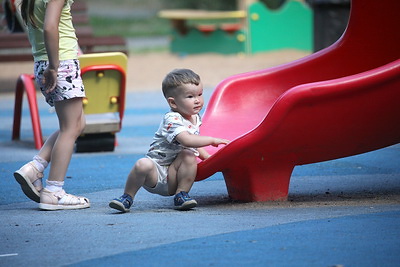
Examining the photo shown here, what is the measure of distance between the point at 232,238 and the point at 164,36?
21.6 meters

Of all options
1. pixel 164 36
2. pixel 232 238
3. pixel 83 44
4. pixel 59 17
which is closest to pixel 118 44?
pixel 83 44

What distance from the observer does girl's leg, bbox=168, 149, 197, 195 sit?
4406 millimetres

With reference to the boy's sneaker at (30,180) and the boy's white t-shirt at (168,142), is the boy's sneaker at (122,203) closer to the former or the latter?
the boy's white t-shirt at (168,142)

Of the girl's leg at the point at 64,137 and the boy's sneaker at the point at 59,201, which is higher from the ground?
the girl's leg at the point at 64,137

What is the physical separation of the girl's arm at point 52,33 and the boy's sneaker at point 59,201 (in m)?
0.65

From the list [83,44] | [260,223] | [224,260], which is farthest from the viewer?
[83,44]

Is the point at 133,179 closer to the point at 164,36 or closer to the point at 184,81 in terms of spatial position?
the point at 184,81

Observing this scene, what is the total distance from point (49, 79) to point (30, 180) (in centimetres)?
61

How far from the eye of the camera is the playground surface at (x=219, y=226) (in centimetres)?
337

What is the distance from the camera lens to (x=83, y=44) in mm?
10984

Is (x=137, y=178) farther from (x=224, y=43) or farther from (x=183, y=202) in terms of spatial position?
(x=224, y=43)

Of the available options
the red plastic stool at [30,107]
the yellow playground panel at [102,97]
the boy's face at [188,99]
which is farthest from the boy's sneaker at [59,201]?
the red plastic stool at [30,107]

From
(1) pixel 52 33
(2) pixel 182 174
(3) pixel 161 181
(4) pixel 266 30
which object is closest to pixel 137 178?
(3) pixel 161 181

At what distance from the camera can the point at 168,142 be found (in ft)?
14.5
